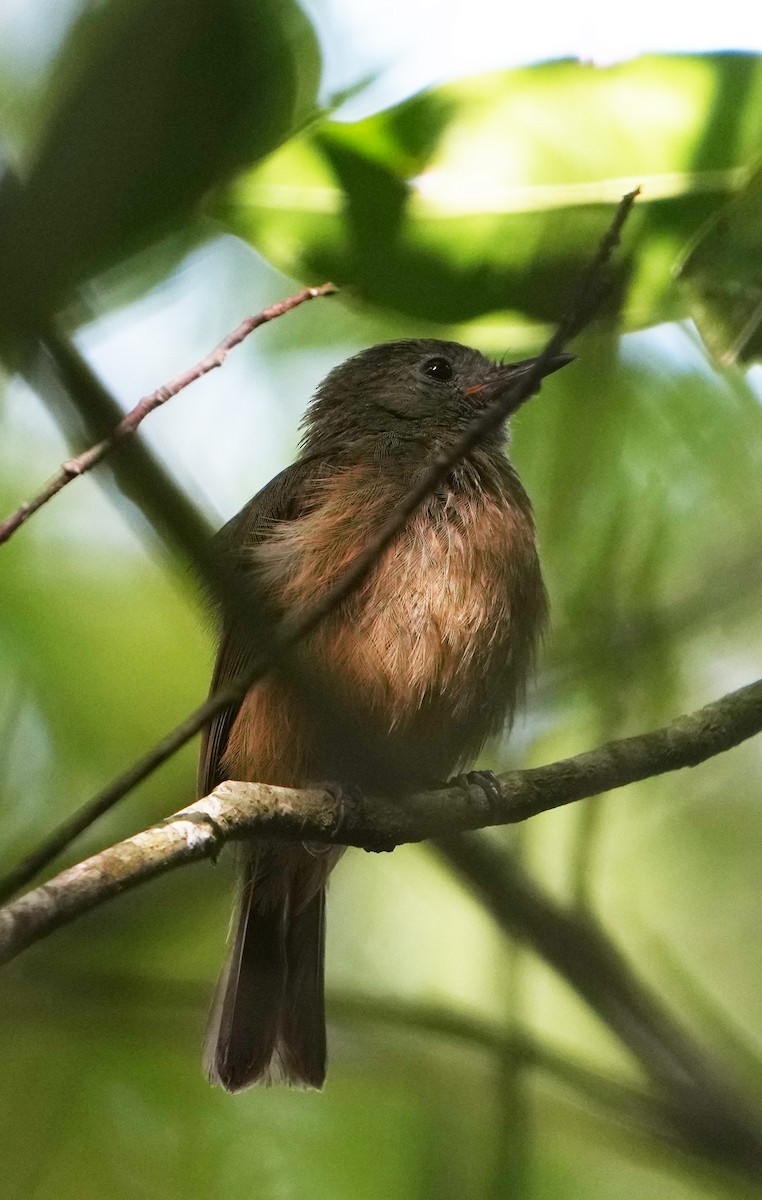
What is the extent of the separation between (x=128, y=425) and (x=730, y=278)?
1937 millimetres

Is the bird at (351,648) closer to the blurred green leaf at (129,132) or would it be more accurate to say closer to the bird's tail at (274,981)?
the bird's tail at (274,981)

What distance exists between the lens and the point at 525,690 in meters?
4.70

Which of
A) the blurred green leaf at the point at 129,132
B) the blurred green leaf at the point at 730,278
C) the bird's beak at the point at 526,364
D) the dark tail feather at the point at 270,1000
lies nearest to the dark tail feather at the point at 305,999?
the dark tail feather at the point at 270,1000

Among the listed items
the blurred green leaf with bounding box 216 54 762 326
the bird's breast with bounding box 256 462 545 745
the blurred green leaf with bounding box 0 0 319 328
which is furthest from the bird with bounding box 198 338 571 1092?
the blurred green leaf with bounding box 0 0 319 328

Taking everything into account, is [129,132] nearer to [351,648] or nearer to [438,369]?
[351,648]

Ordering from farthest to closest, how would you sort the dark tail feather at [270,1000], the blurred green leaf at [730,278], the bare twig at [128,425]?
1. the dark tail feather at [270,1000]
2. the blurred green leaf at [730,278]
3. the bare twig at [128,425]

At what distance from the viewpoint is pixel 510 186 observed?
13.3 feet

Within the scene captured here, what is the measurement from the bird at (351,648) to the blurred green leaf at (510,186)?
41 cm

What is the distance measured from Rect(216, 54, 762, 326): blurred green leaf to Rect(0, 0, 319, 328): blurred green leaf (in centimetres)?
57

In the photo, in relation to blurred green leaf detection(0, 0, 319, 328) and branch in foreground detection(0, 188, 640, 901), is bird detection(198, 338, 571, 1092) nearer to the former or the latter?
branch in foreground detection(0, 188, 640, 901)

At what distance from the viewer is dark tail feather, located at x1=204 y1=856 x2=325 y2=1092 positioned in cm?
484

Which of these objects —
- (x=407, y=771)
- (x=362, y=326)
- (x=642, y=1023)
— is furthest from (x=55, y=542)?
(x=642, y=1023)

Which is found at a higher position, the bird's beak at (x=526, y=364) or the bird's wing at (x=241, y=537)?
the bird's beak at (x=526, y=364)

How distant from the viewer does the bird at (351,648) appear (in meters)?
4.48
